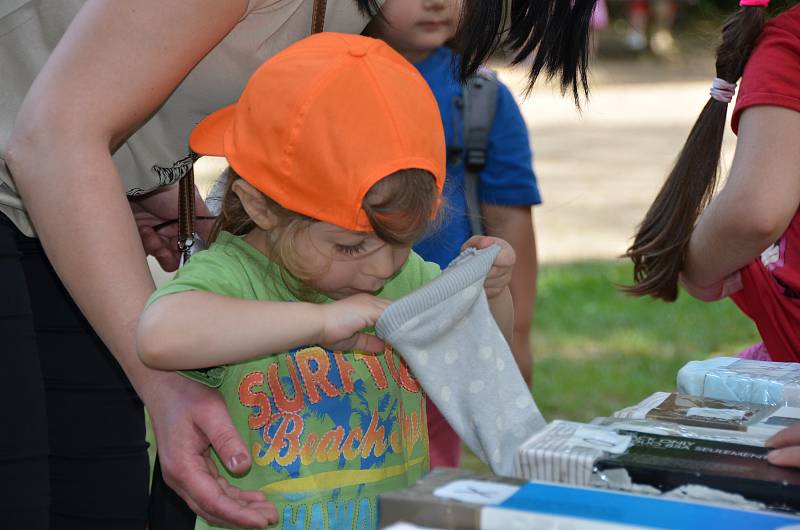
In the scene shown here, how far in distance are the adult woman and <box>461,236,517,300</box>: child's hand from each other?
0.33 meters

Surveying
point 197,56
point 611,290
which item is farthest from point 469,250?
point 611,290

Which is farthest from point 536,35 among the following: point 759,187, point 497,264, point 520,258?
point 520,258

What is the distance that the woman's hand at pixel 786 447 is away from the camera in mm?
1216

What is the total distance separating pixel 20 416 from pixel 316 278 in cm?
49

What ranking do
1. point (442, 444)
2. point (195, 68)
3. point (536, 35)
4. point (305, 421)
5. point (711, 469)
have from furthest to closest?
point (442, 444) → point (536, 35) → point (195, 68) → point (305, 421) → point (711, 469)

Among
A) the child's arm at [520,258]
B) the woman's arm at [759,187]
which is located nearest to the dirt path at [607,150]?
the child's arm at [520,258]

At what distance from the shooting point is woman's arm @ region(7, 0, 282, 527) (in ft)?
4.91

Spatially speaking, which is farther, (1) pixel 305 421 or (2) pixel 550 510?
(1) pixel 305 421

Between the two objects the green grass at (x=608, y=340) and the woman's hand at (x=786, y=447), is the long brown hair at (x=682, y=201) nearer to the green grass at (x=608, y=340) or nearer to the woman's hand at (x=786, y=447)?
the woman's hand at (x=786, y=447)

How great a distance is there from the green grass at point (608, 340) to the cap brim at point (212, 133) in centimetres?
262

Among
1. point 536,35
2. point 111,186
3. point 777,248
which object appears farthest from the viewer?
point 777,248

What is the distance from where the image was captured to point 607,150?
38.0 feet

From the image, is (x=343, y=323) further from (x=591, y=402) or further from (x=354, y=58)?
(x=591, y=402)

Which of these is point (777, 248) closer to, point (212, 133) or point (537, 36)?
point (537, 36)
